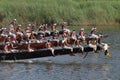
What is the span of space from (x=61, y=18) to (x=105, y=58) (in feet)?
93.0

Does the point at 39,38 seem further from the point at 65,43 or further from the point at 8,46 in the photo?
the point at 8,46

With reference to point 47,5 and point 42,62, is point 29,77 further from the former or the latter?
point 47,5

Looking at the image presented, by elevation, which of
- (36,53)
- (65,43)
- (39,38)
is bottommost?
(36,53)

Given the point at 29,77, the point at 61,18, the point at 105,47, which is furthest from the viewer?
the point at 61,18

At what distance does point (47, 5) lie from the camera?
6588 cm

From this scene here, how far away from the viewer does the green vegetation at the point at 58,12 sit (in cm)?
6341

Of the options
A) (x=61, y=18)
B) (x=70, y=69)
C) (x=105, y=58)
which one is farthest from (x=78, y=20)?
(x=70, y=69)

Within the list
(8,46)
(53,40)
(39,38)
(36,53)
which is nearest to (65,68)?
(36,53)

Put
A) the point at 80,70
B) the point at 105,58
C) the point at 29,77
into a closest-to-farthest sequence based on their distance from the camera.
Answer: the point at 29,77 < the point at 80,70 < the point at 105,58

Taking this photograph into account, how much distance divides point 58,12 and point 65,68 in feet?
110

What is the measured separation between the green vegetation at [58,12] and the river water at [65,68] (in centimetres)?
2563

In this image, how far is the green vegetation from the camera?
208 feet

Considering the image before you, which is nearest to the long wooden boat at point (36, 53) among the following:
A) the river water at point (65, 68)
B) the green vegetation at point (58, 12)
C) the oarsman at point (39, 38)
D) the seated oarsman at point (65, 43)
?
the seated oarsman at point (65, 43)

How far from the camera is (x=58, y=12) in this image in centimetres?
6544
